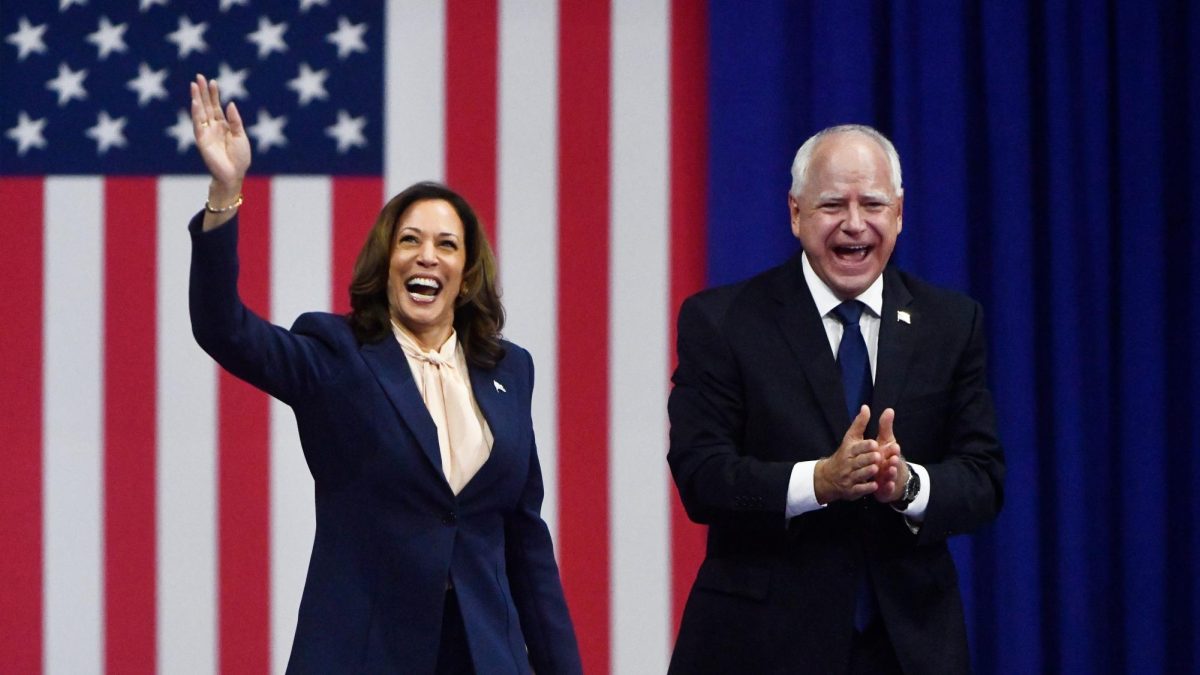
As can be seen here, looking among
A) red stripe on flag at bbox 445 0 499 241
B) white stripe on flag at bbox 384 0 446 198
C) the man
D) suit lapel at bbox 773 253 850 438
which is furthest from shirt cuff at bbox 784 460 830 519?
white stripe on flag at bbox 384 0 446 198

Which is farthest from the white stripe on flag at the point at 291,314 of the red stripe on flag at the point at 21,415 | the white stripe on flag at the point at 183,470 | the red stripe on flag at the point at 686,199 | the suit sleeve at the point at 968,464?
the suit sleeve at the point at 968,464

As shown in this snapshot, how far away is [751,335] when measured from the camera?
2236 mm

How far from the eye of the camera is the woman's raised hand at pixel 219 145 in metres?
1.96

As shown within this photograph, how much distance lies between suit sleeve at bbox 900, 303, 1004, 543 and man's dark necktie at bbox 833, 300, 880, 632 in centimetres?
10

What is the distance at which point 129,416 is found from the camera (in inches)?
152

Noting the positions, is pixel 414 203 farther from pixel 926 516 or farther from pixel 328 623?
pixel 926 516

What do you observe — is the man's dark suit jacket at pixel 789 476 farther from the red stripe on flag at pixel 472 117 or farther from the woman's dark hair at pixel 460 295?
the red stripe on flag at pixel 472 117

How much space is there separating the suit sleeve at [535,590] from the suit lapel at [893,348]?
586mm

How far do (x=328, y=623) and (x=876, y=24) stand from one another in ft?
8.00

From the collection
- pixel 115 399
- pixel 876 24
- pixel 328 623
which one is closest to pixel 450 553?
pixel 328 623

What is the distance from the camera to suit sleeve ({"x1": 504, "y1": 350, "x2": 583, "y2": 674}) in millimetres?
2379

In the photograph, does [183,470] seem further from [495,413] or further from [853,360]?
[853,360]

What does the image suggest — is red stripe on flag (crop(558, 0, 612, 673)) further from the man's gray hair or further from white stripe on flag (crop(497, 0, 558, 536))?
the man's gray hair

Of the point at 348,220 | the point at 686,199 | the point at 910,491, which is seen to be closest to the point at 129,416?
the point at 348,220
